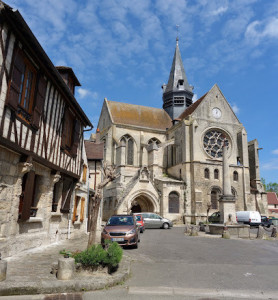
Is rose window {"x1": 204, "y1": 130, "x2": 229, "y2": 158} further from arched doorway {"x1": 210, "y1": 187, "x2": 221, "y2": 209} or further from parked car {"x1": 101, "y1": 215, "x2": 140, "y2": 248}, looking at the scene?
parked car {"x1": 101, "y1": 215, "x2": 140, "y2": 248}

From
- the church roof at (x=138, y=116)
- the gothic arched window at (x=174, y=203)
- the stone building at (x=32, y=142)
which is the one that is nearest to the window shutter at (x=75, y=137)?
the stone building at (x=32, y=142)

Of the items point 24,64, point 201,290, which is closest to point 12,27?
point 24,64

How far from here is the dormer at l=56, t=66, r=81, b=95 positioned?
1090 cm

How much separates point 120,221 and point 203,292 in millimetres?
6469

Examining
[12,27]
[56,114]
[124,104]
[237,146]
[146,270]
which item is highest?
[124,104]

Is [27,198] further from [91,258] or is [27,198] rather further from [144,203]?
[144,203]

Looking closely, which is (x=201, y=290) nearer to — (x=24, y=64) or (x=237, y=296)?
(x=237, y=296)

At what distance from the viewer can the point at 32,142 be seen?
708 centimetres

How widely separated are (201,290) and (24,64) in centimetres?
642

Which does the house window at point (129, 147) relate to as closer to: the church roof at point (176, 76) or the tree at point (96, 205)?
the church roof at point (176, 76)

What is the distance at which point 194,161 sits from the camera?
2591cm

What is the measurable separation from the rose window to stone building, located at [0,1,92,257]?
1951cm

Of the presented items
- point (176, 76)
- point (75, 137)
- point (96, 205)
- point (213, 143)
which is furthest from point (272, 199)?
point (96, 205)

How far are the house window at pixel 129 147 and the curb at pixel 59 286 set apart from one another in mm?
24880
